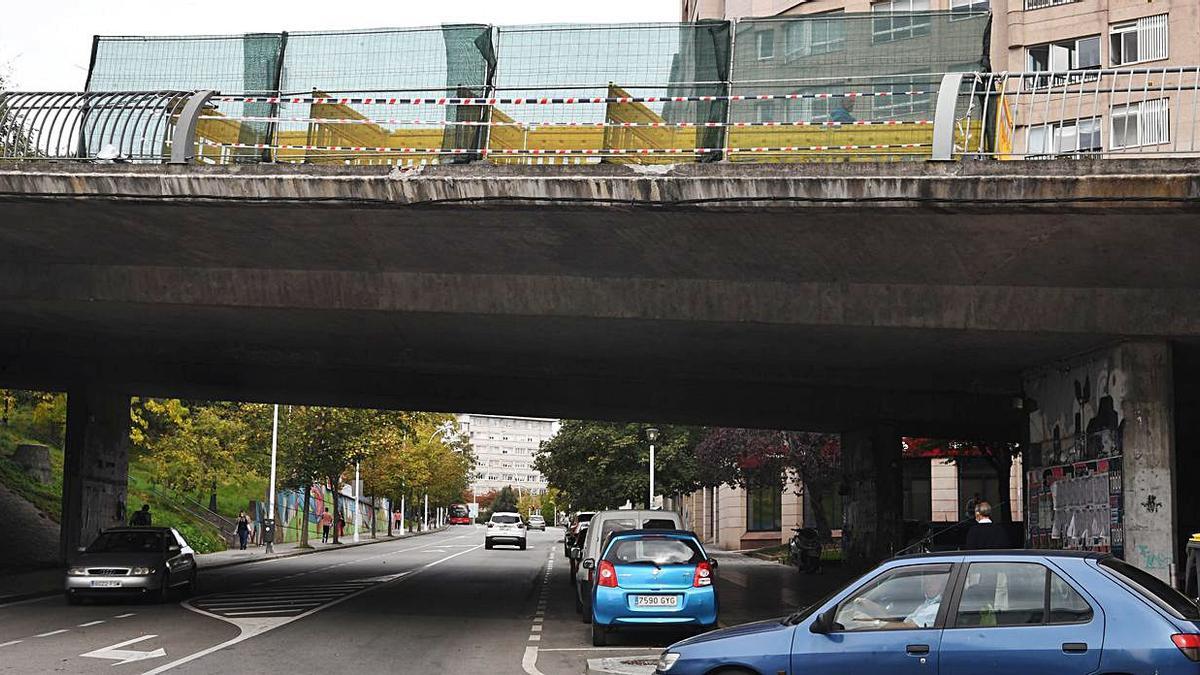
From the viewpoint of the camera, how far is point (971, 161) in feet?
46.5

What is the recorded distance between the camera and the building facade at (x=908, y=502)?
5247 cm

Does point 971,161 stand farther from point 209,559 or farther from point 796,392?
point 209,559

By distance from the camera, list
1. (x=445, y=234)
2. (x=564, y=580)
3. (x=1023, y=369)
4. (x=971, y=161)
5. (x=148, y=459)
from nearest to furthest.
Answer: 1. (x=971, y=161)
2. (x=445, y=234)
3. (x=1023, y=369)
4. (x=564, y=580)
5. (x=148, y=459)

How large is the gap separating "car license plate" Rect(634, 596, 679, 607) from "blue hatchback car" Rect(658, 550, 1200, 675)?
629cm

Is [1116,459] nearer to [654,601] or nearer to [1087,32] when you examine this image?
[654,601]

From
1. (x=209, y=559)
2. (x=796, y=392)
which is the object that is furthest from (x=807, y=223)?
(x=209, y=559)

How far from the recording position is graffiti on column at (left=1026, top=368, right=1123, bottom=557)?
1716 cm

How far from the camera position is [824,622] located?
8719mm

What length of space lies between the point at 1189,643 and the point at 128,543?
19.5 meters

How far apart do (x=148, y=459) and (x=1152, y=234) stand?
42295 mm

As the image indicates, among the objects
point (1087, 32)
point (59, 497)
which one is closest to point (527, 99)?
point (1087, 32)

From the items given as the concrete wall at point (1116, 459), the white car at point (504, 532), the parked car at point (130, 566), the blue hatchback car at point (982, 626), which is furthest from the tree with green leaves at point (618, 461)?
the blue hatchback car at point (982, 626)

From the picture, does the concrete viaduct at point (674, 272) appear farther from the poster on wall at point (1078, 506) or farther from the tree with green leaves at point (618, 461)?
the tree with green leaves at point (618, 461)

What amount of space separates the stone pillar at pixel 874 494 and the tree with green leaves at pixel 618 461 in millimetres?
21403
